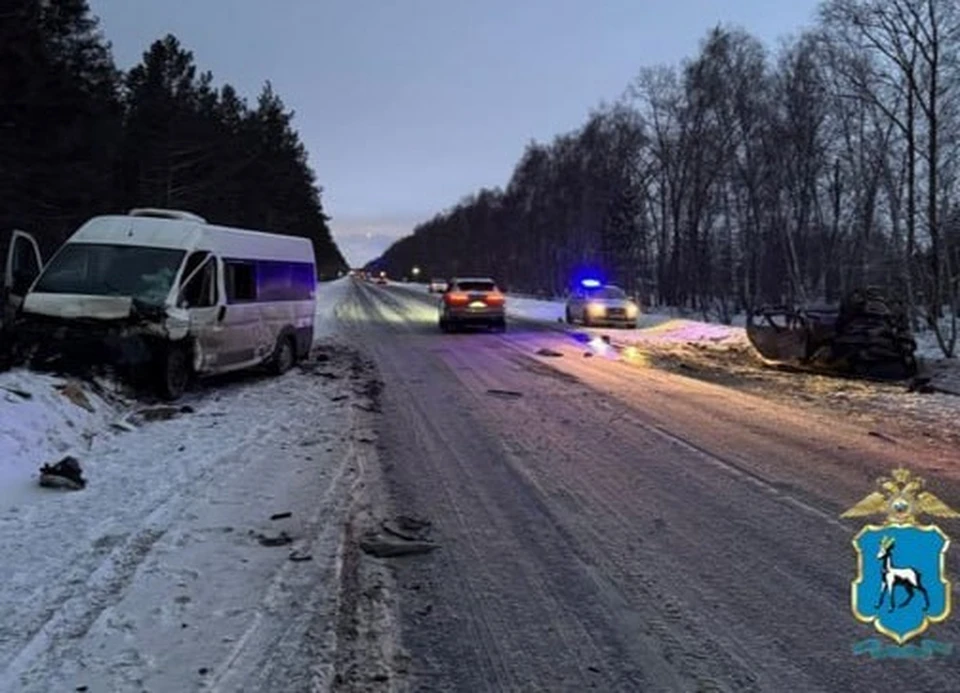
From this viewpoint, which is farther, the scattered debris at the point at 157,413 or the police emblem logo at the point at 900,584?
the scattered debris at the point at 157,413

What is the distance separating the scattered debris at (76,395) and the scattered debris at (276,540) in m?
4.90

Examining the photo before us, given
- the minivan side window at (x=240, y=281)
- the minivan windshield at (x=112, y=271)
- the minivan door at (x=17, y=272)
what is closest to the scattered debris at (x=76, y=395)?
the minivan windshield at (x=112, y=271)

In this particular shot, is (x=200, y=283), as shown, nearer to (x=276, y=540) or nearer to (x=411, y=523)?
(x=411, y=523)

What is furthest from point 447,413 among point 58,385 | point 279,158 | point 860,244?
point 279,158

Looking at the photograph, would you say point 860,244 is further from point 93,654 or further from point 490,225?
point 490,225

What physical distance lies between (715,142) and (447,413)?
5335 centimetres

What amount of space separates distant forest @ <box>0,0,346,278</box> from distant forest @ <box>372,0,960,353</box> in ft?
89.2

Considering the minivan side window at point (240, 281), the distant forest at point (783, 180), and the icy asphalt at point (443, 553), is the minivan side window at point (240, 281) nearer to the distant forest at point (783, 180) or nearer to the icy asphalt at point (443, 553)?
the icy asphalt at point (443, 553)

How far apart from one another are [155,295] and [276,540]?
765cm

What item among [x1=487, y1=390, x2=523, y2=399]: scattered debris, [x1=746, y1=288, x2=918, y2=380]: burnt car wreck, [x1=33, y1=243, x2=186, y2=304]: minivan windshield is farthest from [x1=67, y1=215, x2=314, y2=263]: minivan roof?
[x1=746, y1=288, x2=918, y2=380]: burnt car wreck

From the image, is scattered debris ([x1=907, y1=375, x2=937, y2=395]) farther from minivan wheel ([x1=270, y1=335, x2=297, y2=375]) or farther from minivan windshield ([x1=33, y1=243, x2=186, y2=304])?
minivan windshield ([x1=33, y1=243, x2=186, y2=304])

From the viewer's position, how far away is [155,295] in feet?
43.1

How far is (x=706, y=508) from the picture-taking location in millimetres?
7480

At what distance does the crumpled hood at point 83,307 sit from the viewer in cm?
1253
